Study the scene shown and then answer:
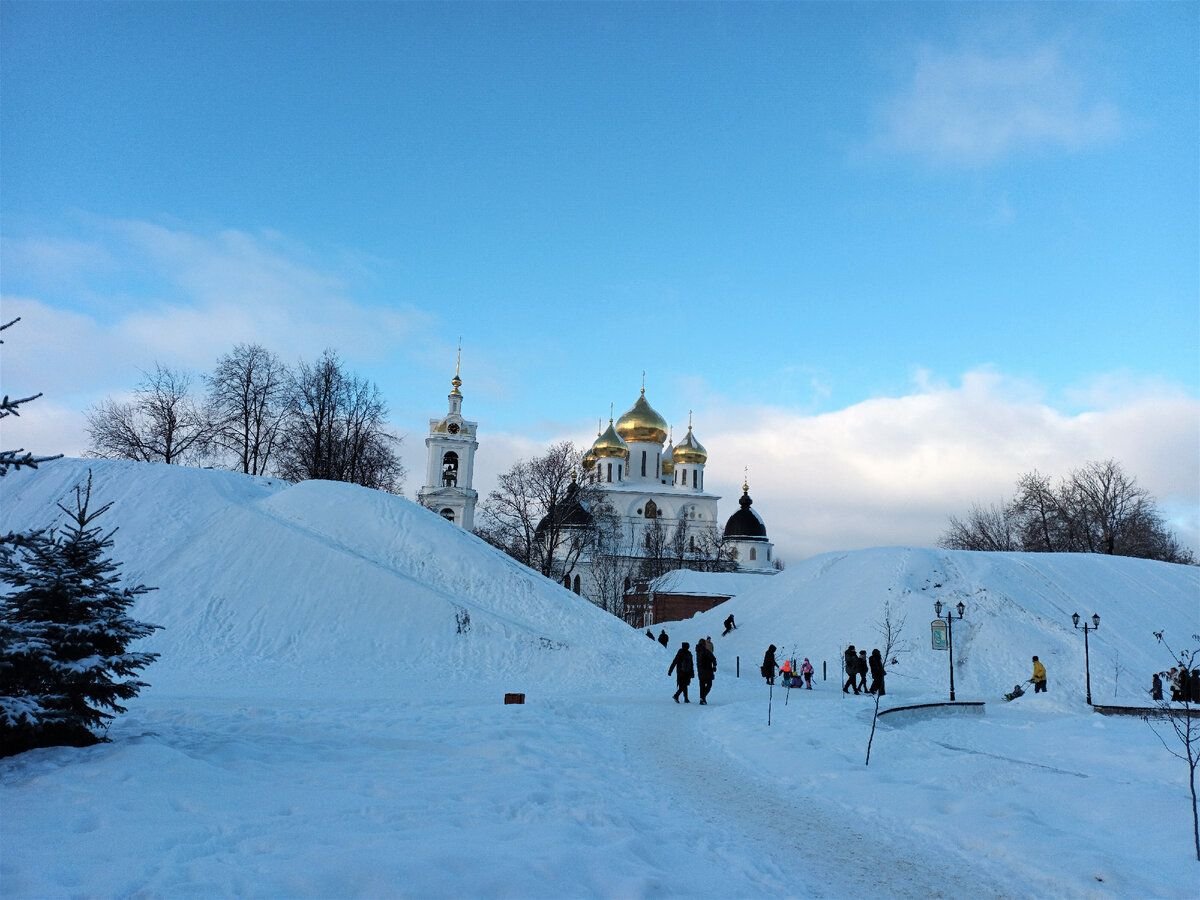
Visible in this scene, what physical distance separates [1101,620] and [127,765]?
3028 centimetres

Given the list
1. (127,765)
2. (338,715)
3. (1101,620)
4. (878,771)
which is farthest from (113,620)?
(1101,620)

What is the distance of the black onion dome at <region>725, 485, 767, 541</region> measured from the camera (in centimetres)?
6912

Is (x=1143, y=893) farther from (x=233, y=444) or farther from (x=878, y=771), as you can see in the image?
(x=233, y=444)

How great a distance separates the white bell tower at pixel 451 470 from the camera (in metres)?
55.8

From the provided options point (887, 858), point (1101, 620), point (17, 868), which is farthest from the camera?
point (1101, 620)

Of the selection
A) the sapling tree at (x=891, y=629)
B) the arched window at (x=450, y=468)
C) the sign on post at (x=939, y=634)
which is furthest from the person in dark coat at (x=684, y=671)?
the arched window at (x=450, y=468)

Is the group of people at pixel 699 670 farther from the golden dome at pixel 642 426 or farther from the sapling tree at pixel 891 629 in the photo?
the golden dome at pixel 642 426

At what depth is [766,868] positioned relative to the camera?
635 centimetres

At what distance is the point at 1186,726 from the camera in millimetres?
11602

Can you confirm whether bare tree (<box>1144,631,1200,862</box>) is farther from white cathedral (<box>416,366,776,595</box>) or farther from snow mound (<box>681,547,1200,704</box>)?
white cathedral (<box>416,366,776,595</box>)

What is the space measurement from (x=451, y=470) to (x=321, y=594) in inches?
1328

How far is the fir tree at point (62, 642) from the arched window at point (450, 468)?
4790cm

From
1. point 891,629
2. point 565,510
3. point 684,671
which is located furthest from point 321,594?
point 565,510

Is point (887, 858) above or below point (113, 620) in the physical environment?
below
